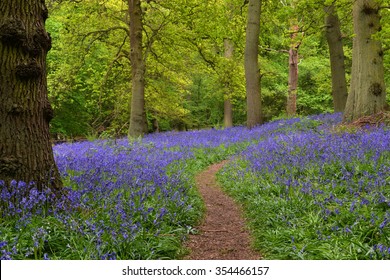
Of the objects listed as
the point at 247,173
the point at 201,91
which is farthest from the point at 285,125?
the point at 201,91

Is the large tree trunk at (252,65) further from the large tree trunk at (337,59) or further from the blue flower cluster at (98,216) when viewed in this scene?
the blue flower cluster at (98,216)

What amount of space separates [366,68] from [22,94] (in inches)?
387

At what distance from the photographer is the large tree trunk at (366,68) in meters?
10.8

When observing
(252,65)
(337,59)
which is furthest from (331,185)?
(337,59)

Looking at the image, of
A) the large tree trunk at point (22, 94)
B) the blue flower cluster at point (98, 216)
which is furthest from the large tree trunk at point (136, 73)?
the large tree trunk at point (22, 94)

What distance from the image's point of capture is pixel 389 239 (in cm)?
353

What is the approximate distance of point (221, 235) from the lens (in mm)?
5047

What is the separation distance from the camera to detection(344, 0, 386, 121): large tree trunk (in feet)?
35.5

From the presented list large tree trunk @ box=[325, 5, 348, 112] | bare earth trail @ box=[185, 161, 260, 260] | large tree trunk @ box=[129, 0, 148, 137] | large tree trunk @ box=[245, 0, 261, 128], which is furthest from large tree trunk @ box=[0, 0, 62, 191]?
large tree trunk @ box=[325, 5, 348, 112]

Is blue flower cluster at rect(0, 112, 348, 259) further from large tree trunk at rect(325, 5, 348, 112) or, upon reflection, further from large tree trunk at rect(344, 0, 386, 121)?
large tree trunk at rect(325, 5, 348, 112)

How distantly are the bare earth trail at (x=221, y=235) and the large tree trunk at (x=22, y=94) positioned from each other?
207 cm

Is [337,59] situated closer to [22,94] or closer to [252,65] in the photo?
[252,65]

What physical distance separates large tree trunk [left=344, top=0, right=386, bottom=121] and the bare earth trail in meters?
5.96

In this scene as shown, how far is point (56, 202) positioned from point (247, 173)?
4.31 metres
